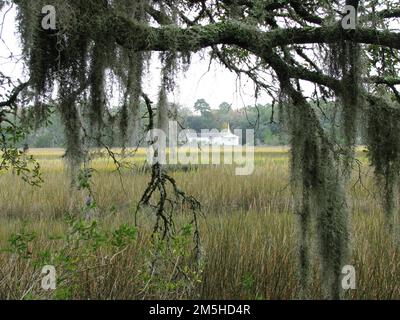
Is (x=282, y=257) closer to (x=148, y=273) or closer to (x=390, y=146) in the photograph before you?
(x=148, y=273)

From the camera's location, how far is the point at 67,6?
5.59 feet

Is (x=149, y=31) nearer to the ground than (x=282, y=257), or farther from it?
farther from it

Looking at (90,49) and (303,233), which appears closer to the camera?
(90,49)

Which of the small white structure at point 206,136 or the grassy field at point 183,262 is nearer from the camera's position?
the grassy field at point 183,262

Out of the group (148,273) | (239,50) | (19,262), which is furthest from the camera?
(239,50)

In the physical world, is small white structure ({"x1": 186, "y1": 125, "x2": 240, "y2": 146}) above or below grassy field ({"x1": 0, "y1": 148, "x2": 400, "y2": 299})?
above

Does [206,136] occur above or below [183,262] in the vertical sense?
above

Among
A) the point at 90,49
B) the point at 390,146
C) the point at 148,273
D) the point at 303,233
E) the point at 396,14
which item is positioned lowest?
the point at 148,273

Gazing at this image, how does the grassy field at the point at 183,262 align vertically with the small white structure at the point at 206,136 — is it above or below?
below

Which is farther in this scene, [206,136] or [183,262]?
[206,136]

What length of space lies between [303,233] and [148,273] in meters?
0.85

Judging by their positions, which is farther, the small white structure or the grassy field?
the small white structure

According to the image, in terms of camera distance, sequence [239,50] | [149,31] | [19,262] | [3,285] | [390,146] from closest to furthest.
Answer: [149,31]
[390,146]
[3,285]
[19,262]
[239,50]
